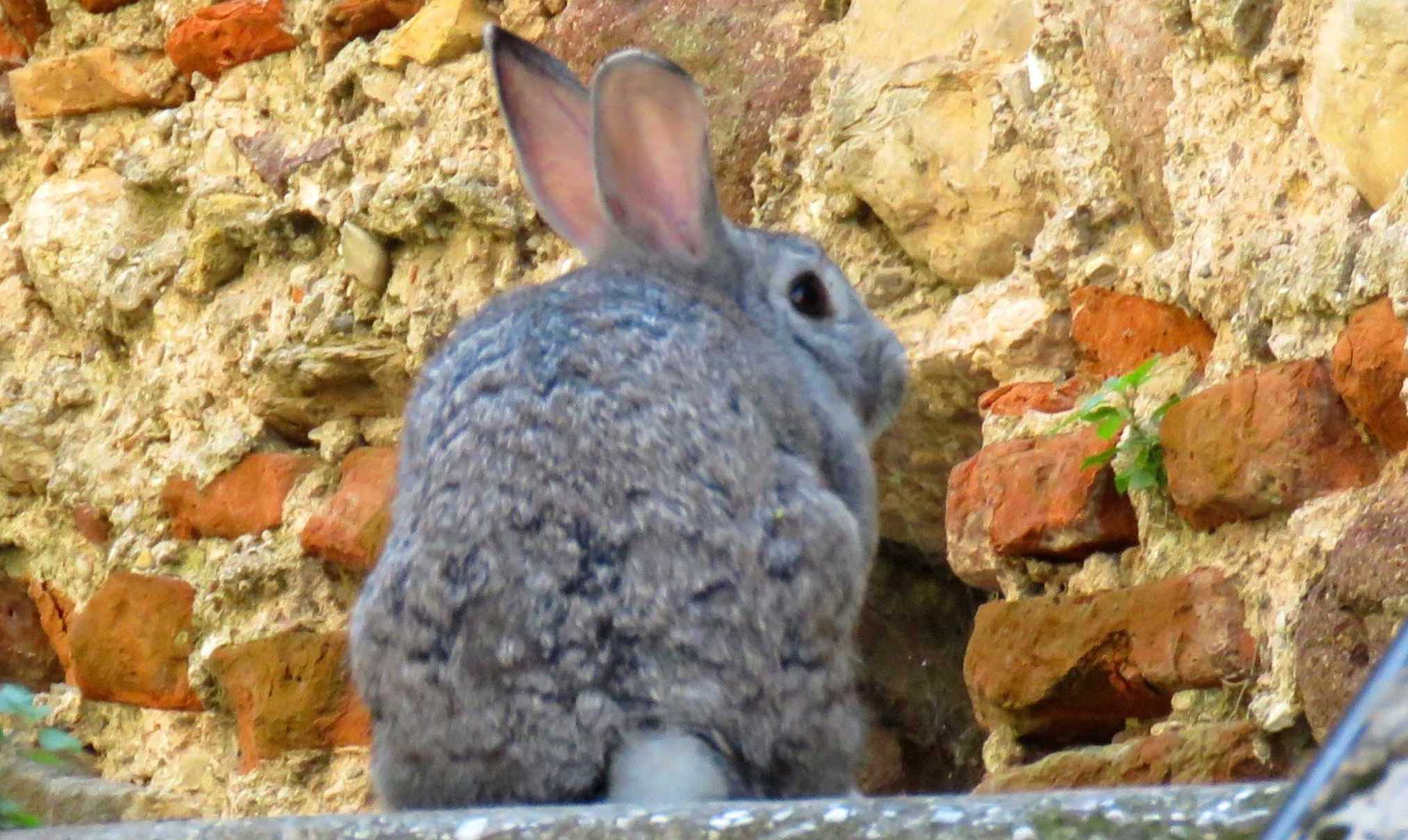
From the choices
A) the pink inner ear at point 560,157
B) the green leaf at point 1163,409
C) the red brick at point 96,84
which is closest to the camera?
the green leaf at point 1163,409

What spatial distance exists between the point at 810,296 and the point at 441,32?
115 cm

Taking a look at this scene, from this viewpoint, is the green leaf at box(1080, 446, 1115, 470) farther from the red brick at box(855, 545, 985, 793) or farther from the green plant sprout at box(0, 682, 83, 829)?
the green plant sprout at box(0, 682, 83, 829)

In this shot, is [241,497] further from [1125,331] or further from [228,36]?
[1125,331]

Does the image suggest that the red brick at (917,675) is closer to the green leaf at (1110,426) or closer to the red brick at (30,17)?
the green leaf at (1110,426)

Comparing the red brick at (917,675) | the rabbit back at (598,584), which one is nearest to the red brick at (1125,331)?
the rabbit back at (598,584)

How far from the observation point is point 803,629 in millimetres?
2148

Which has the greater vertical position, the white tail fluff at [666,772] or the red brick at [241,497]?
the red brick at [241,497]

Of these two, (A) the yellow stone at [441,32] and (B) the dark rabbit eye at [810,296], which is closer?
(B) the dark rabbit eye at [810,296]

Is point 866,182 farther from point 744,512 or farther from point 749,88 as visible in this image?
point 744,512

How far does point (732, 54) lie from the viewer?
3.43 metres

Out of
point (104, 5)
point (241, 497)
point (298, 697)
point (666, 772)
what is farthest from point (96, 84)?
point (666, 772)

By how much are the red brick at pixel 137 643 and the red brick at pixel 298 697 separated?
212mm

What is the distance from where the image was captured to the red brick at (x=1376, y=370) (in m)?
2.21

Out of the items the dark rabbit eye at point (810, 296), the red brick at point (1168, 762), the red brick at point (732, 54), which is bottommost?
the red brick at point (1168, 762)
